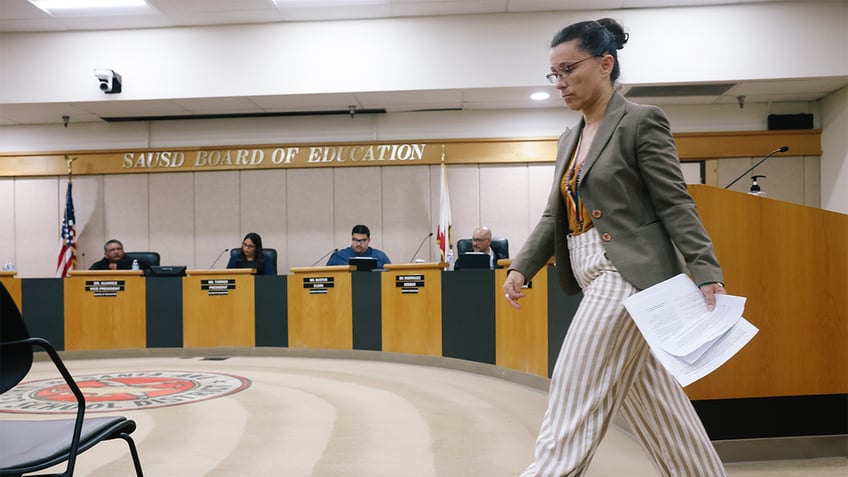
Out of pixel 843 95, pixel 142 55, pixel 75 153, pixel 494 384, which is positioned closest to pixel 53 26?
pixel 142 55

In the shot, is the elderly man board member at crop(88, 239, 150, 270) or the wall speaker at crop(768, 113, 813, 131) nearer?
the elderly man board member at crop(88, 239, 150, 270)

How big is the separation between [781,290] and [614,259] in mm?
1670

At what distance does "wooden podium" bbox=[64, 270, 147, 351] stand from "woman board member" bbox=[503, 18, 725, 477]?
625 centimetres

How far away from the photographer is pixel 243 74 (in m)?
7.38

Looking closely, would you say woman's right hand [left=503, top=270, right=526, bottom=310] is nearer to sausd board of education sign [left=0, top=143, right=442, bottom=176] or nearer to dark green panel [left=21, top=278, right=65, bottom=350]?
dark green panel [left=21, top=278, right=65, bottom=350]

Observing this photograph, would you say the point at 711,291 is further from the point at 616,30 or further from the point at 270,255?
the point at 270,255

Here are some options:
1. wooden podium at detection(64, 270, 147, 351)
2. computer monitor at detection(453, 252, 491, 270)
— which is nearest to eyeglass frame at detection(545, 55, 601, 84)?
computer monitor at detection(453, 252, 491, 270)

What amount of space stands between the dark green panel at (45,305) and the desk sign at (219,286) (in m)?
1.47

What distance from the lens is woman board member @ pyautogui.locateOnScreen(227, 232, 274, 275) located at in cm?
738

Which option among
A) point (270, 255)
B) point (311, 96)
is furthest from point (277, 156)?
point (270, 255)

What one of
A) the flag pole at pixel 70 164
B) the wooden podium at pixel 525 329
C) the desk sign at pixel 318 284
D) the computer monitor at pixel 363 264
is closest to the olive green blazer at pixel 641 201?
the wooden podium at pixel 525 329

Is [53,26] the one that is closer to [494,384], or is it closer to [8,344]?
[494,384]

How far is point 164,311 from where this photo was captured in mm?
6953

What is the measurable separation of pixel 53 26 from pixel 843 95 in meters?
8.73
